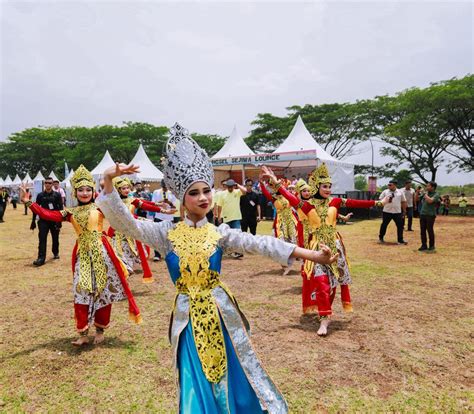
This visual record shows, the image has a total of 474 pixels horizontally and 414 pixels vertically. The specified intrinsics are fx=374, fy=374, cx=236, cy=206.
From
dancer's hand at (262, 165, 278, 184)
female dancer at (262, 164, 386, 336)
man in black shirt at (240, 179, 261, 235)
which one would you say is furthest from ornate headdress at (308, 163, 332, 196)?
man in black shirt at (240, 179, 261, 235)

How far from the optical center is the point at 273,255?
7.47 feet

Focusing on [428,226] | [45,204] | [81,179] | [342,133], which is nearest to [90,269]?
[81,179]

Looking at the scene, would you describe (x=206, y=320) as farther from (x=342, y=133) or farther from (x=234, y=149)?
(x=342, y=133)

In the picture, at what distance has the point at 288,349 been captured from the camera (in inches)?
169

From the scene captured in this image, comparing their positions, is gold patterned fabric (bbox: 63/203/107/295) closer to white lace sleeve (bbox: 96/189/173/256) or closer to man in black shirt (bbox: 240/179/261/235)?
white lace sleeve (bbox: 96/189/173/256)

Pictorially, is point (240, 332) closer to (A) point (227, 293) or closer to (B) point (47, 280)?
(A) point (227, 293)

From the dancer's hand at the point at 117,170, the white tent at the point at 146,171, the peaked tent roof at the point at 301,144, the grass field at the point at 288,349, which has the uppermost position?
the peaked tent roof at the point at 301,144

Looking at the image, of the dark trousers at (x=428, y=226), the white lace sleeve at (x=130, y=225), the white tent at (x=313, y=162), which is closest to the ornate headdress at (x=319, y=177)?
the white lace sleeve at (x=130, y=225)

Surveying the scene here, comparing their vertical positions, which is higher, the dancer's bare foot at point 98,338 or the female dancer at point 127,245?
the female dancer at point 127,245

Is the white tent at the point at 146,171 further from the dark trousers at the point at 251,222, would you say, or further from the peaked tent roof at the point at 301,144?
the dark trousers at the point at 251,222

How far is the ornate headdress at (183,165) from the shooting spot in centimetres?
240

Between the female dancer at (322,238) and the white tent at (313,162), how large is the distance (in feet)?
49.4

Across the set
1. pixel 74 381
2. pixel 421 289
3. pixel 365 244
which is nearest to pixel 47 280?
pixel 74 381

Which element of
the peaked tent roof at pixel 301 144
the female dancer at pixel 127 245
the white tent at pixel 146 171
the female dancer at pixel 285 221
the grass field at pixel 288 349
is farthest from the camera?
the white tent at pixel 146 171
